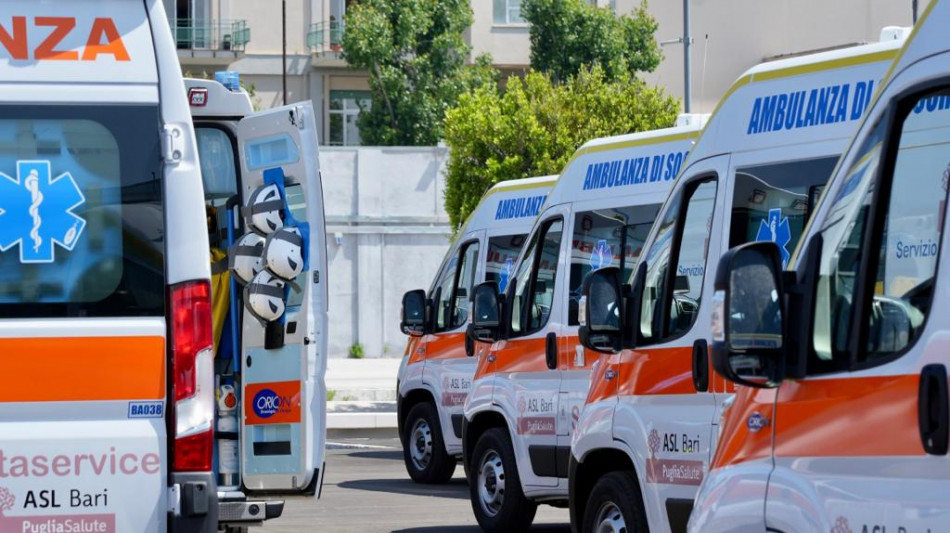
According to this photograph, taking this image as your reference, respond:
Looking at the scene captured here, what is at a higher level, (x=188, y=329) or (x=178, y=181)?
(x=178, y=181)

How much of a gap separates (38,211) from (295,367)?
2947mm

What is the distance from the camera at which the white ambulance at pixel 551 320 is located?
9.87m

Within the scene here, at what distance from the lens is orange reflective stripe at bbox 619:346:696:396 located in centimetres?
703

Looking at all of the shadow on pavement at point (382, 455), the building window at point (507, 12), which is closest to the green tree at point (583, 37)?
the building window at point (507, 12)

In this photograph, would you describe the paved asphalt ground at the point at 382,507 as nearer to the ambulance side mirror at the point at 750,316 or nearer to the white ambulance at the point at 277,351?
the white ambulance at the point at 277,351

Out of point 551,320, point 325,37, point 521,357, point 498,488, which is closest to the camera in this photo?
point 551,320

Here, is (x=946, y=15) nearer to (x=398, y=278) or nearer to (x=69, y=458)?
A: (x=69, y=458)

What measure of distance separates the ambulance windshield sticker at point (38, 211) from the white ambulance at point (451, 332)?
25.7ft

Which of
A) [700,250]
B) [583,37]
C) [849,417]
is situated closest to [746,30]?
[583,37]

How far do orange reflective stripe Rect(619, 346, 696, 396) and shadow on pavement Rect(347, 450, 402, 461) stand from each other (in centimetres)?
1037

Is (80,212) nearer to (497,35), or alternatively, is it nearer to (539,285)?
(539,285)

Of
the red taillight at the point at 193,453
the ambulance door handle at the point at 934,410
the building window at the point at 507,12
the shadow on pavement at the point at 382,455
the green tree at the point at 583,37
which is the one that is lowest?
the shadow on pavement at the point at 382,455

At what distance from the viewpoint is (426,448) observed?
48.6ft

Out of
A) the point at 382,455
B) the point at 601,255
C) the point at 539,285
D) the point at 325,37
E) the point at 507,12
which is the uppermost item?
the point at 507,12
